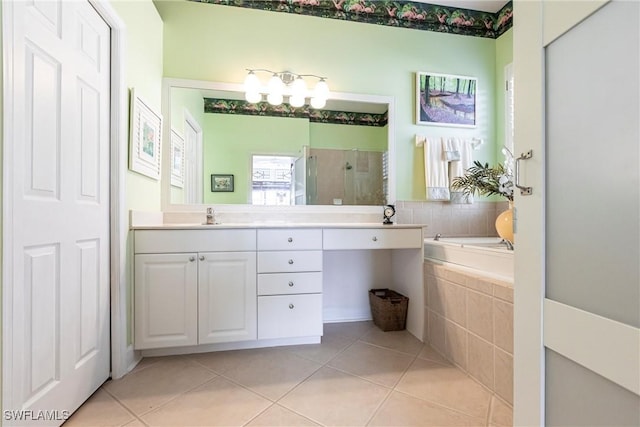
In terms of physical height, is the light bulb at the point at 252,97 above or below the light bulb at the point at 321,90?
below

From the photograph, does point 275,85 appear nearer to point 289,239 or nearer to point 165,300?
point 289,239

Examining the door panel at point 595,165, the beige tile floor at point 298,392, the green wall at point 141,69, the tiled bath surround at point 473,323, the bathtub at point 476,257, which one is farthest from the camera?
the green wall at point 141,69

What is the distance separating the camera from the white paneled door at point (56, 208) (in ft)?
3.22

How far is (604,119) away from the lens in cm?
63

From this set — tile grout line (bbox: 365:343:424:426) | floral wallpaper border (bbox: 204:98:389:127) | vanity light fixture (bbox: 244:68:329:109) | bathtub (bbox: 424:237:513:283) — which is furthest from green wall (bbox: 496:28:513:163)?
tile grout line (bbox: 365:343:424:426)

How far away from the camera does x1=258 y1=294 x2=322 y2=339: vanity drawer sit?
6.19 ft

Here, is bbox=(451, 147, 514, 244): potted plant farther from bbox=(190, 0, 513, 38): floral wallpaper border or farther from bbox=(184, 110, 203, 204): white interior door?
bbox=(184, 110, 203, 204): white interior door

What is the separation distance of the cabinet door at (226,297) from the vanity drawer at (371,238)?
53cm

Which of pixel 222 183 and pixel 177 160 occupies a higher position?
pixel 177 160

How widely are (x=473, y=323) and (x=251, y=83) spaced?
2191mm

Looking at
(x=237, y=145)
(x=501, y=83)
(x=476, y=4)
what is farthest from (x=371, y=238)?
(x=476, y=4)

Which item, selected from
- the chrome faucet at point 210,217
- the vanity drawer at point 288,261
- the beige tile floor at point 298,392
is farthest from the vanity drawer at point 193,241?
the beige tile floor at point 298,392

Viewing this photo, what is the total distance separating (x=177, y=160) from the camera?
7.39ft

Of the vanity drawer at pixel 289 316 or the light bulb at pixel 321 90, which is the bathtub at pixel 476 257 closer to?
the vanity drawer at pixel 289 316
